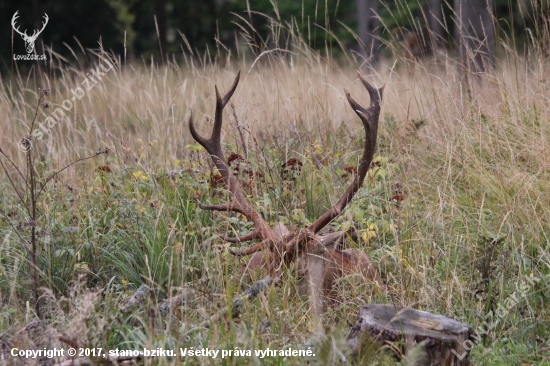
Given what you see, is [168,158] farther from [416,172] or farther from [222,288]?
[222,288]

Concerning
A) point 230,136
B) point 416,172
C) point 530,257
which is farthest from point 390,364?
point 230,136

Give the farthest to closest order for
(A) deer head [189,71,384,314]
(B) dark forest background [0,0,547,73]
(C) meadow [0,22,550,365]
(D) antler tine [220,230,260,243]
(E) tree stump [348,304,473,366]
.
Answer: (B) dark forest background [0,0,547,73], (D) antler tine [220,230,260,243], (A) deer head [189,71,384,314], (C) meadow [0,22,550,365], (E) tree stump [348,304,473,366]

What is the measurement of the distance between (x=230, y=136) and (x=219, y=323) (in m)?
2.80

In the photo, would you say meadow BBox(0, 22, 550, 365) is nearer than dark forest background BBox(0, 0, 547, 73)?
Yes

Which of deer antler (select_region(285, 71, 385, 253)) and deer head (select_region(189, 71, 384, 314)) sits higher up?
deer antler (select_region(285, 71, 385, 253))

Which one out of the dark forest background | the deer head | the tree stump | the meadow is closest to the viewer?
the tree stump

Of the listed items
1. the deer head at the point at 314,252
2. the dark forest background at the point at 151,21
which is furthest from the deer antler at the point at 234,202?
the dark forest background at the point at 151,21

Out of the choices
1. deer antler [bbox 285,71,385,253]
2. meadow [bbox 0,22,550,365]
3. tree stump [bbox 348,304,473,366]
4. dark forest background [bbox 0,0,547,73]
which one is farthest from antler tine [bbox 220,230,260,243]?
dark forest background [bbox 0,0,547,73]

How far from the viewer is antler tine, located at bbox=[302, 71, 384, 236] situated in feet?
11.9

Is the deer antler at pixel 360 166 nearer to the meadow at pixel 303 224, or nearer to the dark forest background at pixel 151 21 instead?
the meadow at pixel 303 224

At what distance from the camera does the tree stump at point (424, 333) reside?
2844 mm

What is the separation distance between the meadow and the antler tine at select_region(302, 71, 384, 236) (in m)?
0.24

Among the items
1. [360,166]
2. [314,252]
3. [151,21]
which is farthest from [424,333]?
[151,21]

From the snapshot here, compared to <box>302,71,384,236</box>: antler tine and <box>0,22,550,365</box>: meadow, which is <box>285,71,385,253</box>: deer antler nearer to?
<box>302,71,384,236</box>: antler tine
